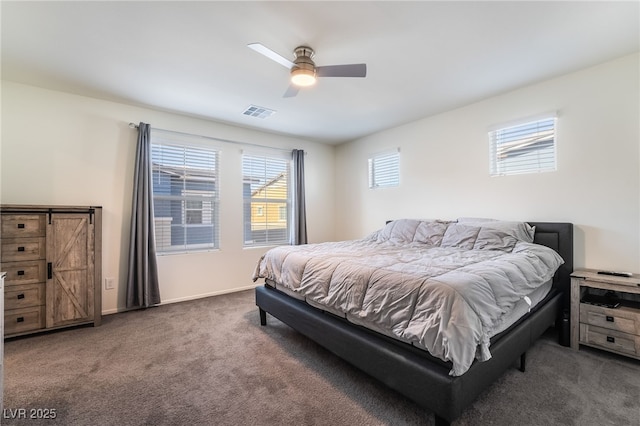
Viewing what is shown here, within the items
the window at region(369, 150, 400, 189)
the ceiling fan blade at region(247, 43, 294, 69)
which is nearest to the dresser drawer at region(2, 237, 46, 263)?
the ceiling fan blade at region(247, 43, 294, 69)

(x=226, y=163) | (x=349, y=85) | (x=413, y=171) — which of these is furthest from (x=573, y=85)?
(x=226, y=163)

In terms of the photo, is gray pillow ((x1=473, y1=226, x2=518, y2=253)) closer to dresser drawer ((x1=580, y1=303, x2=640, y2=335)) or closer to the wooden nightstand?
the wooden nightstand

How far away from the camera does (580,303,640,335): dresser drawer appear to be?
210cm

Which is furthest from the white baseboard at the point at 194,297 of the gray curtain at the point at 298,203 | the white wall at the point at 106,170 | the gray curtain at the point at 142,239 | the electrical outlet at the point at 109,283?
the gray curtain at the point at 298,203

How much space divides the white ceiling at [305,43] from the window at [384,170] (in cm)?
120

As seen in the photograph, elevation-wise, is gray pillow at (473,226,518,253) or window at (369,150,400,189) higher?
window at (369,150,400,189)

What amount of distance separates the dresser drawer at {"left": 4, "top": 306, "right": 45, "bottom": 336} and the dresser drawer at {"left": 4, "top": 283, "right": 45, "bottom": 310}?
0.15 feet

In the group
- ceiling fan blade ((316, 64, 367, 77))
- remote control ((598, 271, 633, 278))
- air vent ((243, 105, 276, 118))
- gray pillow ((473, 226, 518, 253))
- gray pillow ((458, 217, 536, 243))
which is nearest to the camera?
ceiling fan blade ((316, 64, 367, 77))

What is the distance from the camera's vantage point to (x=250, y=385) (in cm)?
188

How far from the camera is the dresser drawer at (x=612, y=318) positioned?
210 centimetres

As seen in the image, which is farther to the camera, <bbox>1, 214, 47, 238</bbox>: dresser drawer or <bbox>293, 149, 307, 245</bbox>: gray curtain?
<bbox>293, 149, 307, 245</bbox>: gray curtain

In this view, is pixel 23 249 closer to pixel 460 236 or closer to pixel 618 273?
pixel 460 236

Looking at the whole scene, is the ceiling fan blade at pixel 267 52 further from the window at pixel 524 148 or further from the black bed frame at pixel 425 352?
the window at pixel 524 148

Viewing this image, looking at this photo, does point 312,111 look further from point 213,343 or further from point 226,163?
point 213,343
